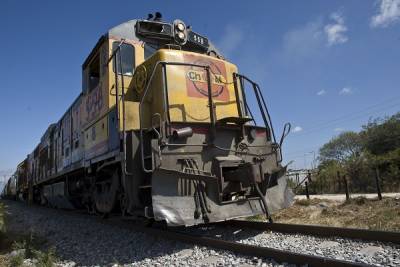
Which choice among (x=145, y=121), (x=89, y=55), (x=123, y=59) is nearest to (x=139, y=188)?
(x=145, y=121)

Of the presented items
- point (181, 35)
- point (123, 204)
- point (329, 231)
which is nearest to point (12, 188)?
point (123, 204)

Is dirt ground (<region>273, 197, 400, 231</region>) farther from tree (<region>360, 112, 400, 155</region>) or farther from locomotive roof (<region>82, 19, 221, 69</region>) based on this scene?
tree (<region>360, 112, 400, 155</region>)

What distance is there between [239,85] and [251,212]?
2.56m

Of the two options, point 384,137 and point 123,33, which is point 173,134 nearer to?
point 123,33

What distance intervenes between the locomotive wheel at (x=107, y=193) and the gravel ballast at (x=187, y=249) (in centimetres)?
52

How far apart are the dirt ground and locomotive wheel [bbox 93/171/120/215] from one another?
3422 millimetres

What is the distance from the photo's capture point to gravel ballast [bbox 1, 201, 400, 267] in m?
4.13

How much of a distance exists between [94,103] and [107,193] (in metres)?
1.94

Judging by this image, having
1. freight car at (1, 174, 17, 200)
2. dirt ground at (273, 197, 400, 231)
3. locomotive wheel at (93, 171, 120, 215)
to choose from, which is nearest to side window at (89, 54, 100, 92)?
locomotive wheel at (93, 171, 120, 215)

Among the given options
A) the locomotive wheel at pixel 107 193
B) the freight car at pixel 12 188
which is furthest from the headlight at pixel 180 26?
the freight car at pixel 12 188

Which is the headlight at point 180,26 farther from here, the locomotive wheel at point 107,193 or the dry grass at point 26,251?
the dry grass at point 26,251

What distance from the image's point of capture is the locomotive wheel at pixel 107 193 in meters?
6.32

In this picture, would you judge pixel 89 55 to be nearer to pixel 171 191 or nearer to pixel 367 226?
pixel 171 191

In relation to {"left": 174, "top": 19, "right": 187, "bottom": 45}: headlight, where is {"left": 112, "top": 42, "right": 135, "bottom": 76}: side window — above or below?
below
